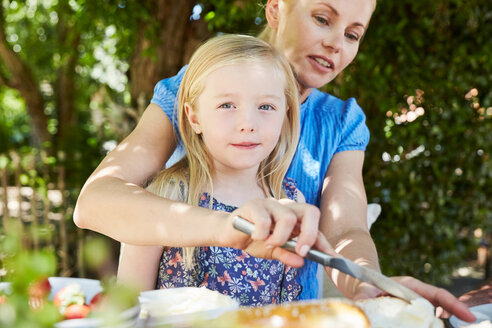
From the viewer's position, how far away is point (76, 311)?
0.83 m

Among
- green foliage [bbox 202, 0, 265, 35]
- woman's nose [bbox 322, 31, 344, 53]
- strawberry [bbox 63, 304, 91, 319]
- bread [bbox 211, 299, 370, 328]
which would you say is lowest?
bread [bbox 211, 299, 370, 328]

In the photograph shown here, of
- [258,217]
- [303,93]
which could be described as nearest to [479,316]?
[258,217]

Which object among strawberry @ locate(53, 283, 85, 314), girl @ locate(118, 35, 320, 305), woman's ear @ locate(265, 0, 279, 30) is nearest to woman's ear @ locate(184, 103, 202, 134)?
girl @ locate(118, 35, 320, 305)

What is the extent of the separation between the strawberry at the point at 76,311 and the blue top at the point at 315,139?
1269 mm

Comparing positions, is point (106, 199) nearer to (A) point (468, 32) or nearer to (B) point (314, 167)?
(B) point (314, 167)

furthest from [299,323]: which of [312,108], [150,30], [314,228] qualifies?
[150,30]

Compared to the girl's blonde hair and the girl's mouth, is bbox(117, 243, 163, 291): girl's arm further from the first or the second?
the girl's mouth

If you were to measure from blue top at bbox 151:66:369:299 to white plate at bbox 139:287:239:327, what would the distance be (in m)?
1.03

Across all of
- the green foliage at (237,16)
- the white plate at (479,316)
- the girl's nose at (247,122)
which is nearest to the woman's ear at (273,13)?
the girl's nose at (247,122)

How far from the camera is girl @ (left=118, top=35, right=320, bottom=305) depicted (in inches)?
66.9

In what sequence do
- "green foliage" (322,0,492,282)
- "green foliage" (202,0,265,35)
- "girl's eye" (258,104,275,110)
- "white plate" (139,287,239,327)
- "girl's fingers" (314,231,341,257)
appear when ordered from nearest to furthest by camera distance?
"white plate" (139,287,239,327), "girl's fingers" (314,231,341,257), "girl's eye" (258,104,275,110), "green foliage" (322,0,492,282), "green foliage" (202,0,265,35)

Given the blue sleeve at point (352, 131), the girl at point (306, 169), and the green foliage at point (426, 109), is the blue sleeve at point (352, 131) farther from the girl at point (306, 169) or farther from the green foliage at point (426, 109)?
the green foliage at point (426, 109)

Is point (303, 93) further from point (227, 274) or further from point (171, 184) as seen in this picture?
point (227, 274)

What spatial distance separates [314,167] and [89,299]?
149 centimetres
